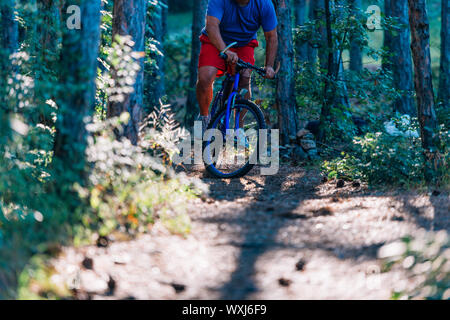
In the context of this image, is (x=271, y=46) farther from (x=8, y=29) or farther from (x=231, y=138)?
(x=8, y=29)

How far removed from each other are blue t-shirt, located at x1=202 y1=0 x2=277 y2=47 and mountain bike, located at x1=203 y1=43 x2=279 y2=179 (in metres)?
0.26

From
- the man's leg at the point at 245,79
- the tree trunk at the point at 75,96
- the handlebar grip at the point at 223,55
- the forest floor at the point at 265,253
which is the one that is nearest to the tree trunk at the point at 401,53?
the man's leg at the point at 245,79

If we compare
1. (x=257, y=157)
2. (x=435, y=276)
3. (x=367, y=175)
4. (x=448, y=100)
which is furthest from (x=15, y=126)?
(x=448, y=100)

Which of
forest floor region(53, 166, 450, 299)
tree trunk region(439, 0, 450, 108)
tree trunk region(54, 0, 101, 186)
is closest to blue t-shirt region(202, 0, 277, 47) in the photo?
forest floor region(53, 166, 450, 299)

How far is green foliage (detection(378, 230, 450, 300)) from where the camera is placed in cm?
255

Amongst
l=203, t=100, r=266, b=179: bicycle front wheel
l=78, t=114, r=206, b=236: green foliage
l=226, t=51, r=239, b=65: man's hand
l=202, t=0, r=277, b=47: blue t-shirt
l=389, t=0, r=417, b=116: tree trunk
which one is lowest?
l=78, t=114, r=206, b=236: green foliage

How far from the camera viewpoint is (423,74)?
17.7ft

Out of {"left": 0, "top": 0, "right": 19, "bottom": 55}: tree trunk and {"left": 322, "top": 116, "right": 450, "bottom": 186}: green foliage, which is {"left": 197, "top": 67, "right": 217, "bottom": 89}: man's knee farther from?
{"left": 0, "top": 0, "right": 19, "bottom": 55}: tree trunk

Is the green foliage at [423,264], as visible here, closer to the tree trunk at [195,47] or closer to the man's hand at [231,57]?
the man's hand at [231,57]

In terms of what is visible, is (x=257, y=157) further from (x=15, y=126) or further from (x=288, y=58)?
(x=15, y=126)

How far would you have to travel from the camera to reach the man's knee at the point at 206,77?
5.94 meters

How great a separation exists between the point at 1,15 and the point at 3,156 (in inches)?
108
